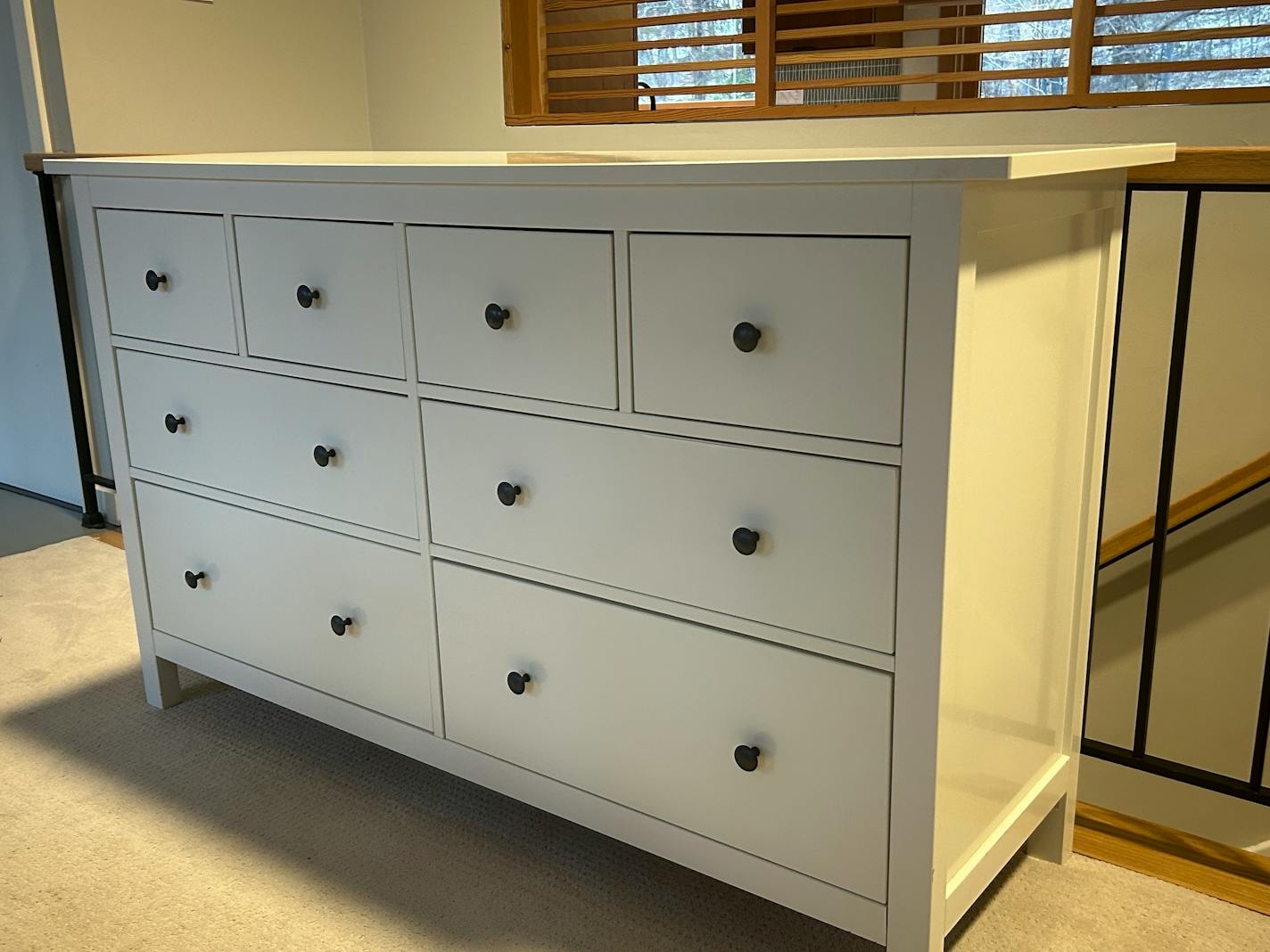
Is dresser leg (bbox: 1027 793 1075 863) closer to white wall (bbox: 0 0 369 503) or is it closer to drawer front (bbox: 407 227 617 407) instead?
drawer front (bbox: 407 227 617 407)

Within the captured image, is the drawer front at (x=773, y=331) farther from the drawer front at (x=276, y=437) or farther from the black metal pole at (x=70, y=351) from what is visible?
the black metal pole at (x=70, y=351)

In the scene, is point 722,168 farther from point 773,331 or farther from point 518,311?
point 518,311

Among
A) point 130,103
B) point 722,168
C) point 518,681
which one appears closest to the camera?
point 722,168

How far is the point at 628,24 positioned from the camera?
3.08 metres

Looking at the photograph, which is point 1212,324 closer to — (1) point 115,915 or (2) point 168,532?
(2) point 168,532

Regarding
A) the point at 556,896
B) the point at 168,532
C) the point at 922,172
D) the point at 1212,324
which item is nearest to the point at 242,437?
the point at 168,532

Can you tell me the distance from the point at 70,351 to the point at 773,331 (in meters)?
2.41

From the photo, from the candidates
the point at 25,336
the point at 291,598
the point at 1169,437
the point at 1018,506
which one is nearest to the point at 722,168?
the point at 1018,506

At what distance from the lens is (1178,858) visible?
5.08ft

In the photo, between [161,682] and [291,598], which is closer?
[291,598]

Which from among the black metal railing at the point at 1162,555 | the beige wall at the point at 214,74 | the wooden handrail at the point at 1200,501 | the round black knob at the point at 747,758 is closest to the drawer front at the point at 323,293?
the round black knob at the point at 747,758

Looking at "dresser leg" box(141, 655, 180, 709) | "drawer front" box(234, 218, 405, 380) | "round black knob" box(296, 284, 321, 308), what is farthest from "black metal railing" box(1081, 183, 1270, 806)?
"dresser leg" box(141, 655, 180, 709)

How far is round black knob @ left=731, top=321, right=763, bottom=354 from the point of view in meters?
1.15

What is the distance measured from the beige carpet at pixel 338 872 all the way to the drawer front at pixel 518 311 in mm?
661
